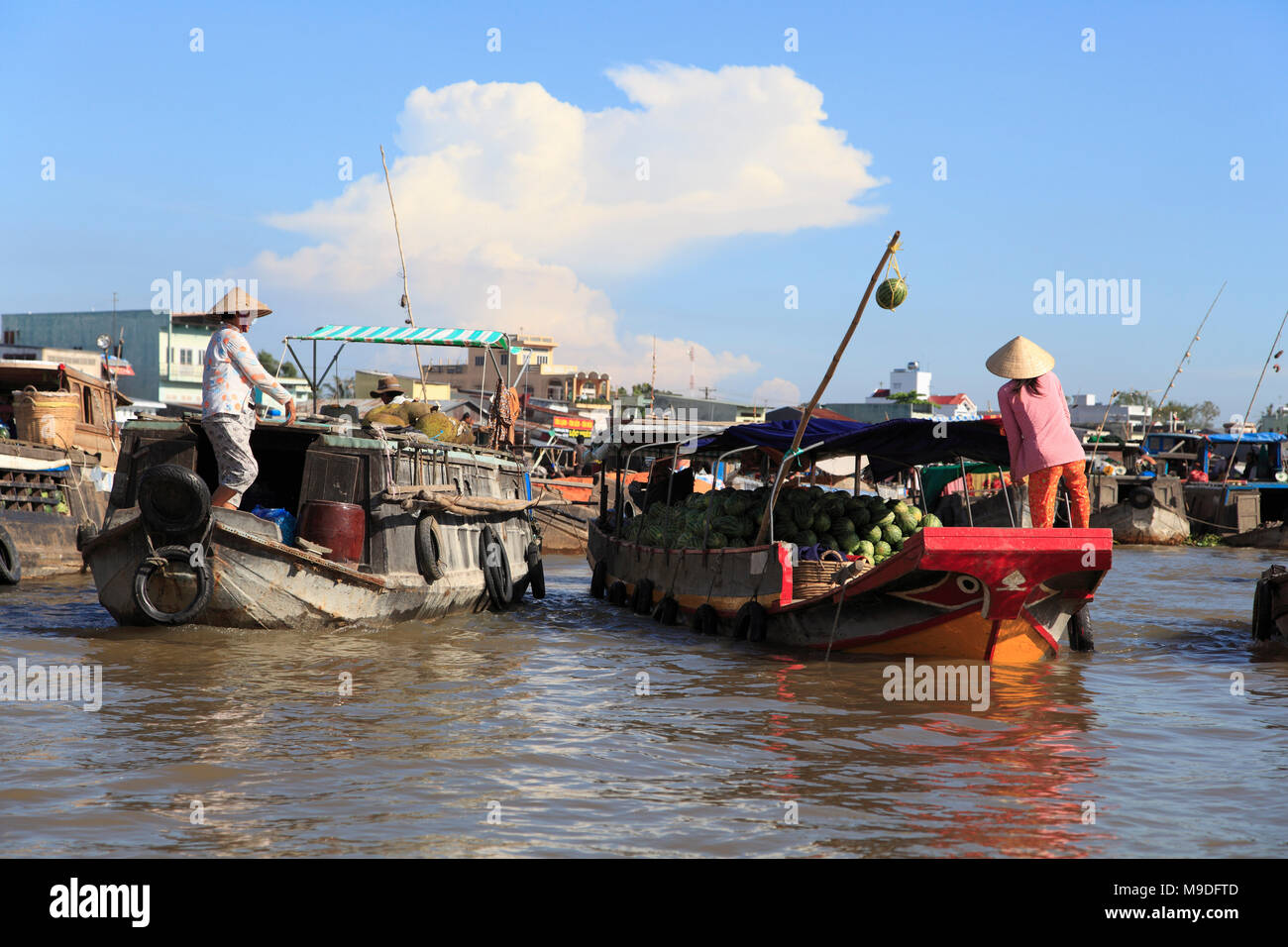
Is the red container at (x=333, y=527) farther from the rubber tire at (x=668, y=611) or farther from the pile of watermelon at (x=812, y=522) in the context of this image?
the rubber tire at (x=668, y=611)

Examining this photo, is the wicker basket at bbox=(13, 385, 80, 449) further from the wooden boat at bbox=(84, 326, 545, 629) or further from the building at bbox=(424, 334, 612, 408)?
the building at bbox=(424, 334, 612, 408)

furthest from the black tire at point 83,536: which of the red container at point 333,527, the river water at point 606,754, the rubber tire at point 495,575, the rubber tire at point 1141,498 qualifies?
the rubber tire at point 1141,498

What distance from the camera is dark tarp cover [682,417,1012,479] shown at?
32.1 ft

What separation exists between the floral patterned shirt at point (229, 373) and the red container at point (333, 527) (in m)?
1.09

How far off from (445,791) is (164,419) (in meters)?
5.92

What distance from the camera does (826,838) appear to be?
4.77m

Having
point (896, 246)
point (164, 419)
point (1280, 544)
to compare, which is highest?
point (896, 246)

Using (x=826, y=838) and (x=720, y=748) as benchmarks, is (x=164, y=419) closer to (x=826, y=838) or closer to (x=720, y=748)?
(x=720, y=748)

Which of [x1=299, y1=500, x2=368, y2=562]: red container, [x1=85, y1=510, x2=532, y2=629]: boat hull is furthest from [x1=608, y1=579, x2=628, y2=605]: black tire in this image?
[x1=299, y1=500, x2=368, y2=562]: red container

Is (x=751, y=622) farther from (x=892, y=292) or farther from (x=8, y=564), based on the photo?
(x=8, y=564)

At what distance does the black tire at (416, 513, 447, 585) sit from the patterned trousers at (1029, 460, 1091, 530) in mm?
5501

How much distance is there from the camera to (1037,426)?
7824 millimetres
